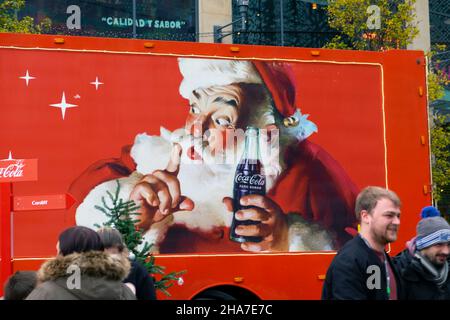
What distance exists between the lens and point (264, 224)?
32.2 feet

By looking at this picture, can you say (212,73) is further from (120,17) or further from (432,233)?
(120,17)

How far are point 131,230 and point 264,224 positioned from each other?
1.95 m

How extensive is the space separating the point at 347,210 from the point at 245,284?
1593mm

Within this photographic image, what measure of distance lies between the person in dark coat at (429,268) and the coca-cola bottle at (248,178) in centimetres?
416

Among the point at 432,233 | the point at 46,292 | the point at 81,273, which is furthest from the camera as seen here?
the point at 432,233

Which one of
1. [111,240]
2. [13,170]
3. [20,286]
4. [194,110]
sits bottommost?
[20,286]

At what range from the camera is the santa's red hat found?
9.78 metres

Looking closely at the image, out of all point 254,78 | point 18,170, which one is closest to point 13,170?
point 18,170

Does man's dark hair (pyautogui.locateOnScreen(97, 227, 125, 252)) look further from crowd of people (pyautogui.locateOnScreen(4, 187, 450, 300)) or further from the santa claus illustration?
the santa claus illustration

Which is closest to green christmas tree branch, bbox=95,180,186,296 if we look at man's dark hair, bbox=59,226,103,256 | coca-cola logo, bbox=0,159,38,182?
coca-cola logo, bbox=0,159,38,182

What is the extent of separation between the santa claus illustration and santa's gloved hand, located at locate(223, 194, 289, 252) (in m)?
0.01

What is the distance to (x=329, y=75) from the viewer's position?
10320 millimetres

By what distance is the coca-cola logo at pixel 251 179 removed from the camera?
9.74m

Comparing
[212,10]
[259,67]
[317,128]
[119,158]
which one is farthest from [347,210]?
[212,10]
